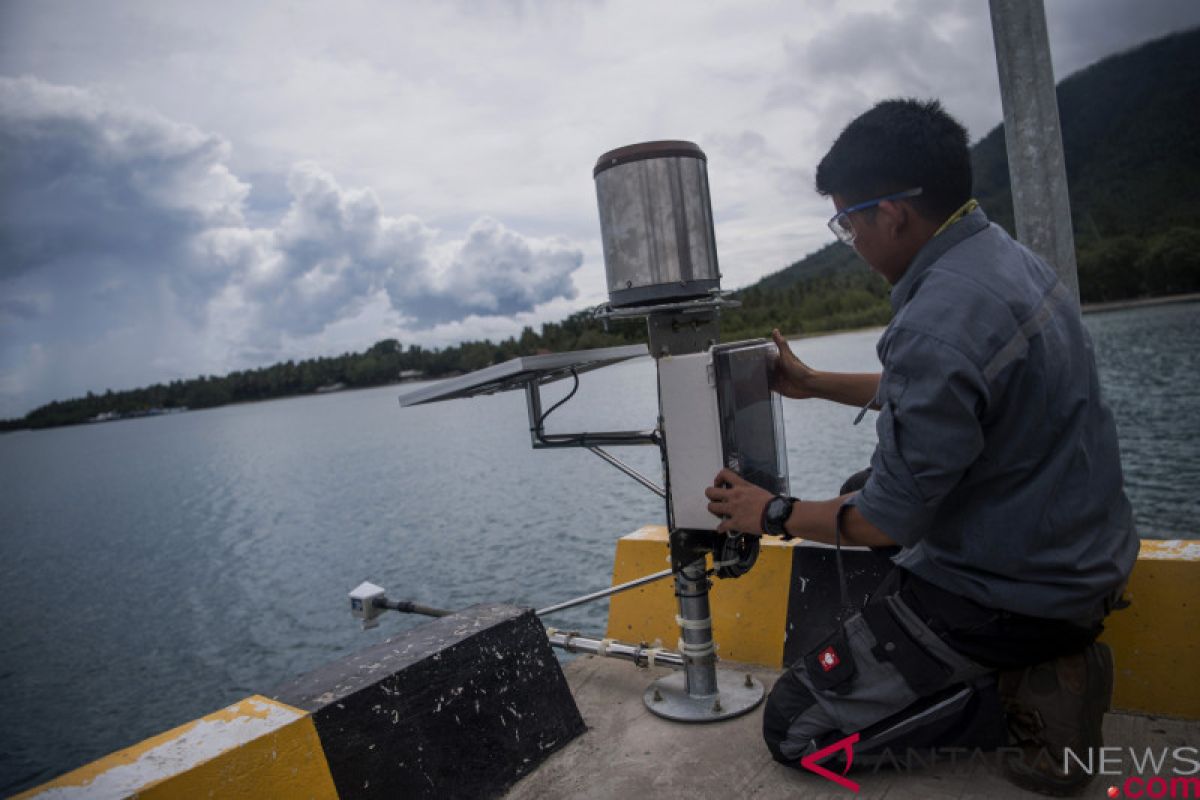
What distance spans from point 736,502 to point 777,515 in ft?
0.55

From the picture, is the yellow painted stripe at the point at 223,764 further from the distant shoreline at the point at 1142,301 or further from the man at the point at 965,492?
the distant shoreline at the point at 1142,301

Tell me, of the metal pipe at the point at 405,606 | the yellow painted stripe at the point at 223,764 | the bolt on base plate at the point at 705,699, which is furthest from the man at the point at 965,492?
the metal pipe at the point at 405,606

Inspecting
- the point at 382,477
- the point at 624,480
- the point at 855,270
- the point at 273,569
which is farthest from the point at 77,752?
the point at 855,270

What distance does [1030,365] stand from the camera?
81.5 inches

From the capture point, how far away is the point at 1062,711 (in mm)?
2307

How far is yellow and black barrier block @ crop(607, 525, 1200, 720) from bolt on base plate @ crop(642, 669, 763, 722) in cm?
27

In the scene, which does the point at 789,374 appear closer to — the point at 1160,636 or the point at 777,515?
the point at 777,515

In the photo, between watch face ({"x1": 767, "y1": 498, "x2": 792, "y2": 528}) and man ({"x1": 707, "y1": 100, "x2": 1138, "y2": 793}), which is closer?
man ({"x1": 707, "y1": 100, "x2": 1138, "y2": 793})

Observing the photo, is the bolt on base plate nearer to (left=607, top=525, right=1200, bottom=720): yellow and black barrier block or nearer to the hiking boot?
(left=607, top=525, right=1200, bottom=720): yellow and black barrier block

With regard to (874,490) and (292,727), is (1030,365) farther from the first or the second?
(292,727)

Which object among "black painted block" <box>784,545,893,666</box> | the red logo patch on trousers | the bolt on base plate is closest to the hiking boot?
the red logo patch on trousers

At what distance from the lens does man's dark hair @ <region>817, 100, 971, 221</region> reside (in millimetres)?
2223

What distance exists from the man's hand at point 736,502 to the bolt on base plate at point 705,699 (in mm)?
880

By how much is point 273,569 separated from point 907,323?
18072 mm
